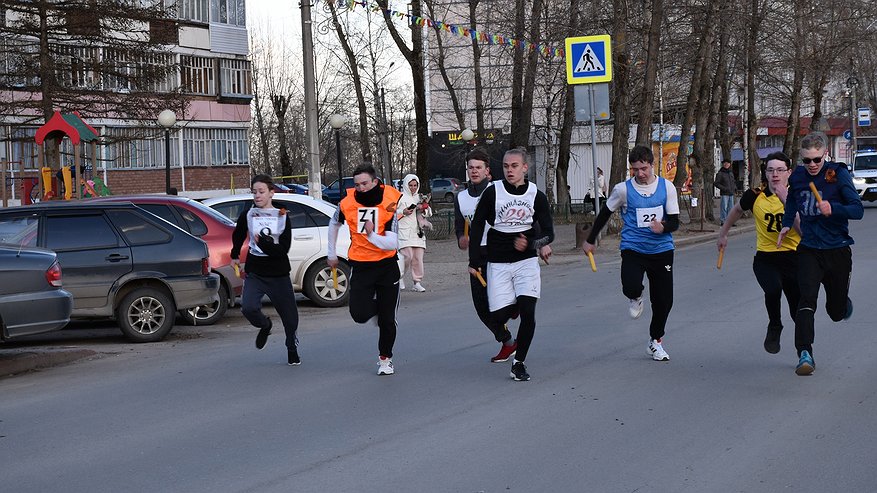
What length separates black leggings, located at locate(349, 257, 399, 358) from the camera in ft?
31.3

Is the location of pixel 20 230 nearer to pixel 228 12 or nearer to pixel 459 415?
pixel 459 415

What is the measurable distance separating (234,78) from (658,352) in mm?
44073

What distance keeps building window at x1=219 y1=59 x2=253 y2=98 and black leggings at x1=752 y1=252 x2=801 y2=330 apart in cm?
4378

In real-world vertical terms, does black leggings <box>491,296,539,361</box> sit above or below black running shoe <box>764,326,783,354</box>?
above

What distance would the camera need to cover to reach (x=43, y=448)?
716 cm

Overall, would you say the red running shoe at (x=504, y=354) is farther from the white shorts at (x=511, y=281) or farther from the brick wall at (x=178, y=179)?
the brick wall at (x=178, y=179)

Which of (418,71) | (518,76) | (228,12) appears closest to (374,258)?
(518,76)

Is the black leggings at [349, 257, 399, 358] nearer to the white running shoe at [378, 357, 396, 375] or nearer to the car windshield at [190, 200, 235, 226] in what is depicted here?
the white running shoe at [378, 357, 396, 375]

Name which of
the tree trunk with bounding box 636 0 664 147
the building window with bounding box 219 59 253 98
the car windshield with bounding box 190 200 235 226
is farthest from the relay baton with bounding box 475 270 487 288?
the building window with bounding box 219 59 253 98

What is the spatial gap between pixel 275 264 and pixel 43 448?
11.6 feet

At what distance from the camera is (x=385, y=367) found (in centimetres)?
950

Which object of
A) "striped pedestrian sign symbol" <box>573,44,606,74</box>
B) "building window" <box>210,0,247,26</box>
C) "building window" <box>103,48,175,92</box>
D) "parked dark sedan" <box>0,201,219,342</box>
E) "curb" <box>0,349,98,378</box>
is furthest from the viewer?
"building window" <box>210,0,247,26</box>

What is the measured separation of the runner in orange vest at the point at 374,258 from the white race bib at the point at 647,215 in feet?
6.34

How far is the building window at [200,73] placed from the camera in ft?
161
